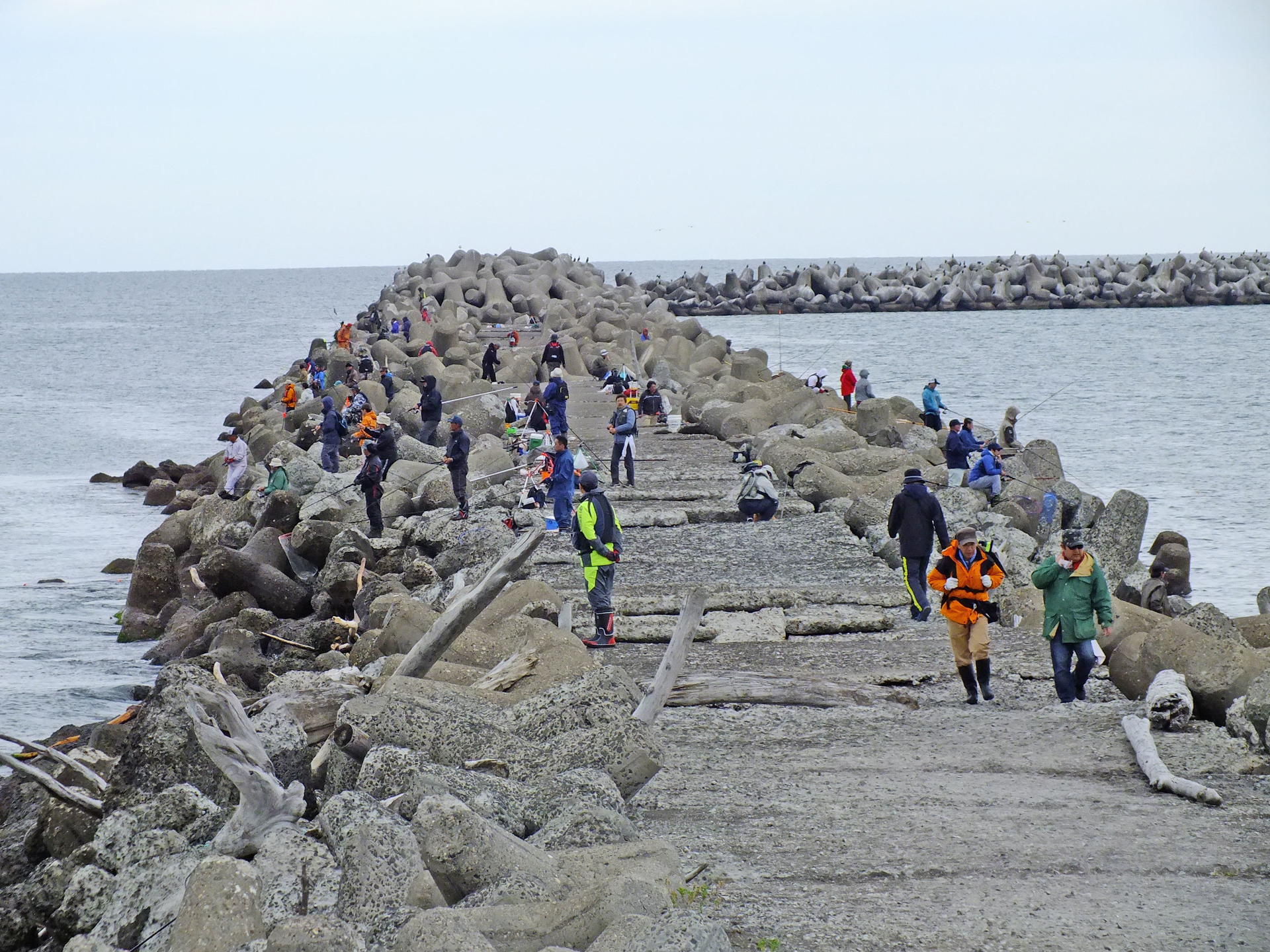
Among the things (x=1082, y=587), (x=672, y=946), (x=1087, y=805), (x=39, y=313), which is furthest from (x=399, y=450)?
(x=39, y=313)

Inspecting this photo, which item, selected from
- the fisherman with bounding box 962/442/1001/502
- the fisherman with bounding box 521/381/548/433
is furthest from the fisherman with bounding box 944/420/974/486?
the fisherman with bounding box 521/381/548/433

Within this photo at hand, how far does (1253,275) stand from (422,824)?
90231 mm

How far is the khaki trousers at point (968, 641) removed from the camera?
8.30 meters

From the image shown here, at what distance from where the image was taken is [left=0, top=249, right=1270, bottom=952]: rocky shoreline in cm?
502

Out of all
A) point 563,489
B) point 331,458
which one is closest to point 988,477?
point 563,489

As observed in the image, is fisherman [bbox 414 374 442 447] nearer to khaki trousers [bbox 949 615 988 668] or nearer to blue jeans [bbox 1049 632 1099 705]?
khaki trousers [bbox 949 615 988 668]

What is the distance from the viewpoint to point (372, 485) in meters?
14.8

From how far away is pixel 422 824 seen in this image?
5.15 meters

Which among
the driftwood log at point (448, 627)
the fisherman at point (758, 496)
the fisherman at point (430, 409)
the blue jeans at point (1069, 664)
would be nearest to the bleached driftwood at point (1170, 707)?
the blue jeans at point (1069, 664)

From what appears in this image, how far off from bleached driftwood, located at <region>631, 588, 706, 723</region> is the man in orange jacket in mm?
1675

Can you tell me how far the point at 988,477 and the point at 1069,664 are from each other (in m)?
8.80

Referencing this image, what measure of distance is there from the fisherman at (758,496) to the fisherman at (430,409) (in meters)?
5.81

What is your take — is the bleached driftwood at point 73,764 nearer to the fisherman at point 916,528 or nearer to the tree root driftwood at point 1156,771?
the tree root driftwood at point 1156,771

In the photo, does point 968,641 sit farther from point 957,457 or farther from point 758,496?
point 957,457
